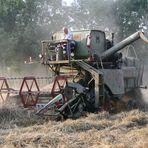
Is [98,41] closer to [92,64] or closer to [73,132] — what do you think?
[92,64]

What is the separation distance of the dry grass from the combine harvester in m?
0.87

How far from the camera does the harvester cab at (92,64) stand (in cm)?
1276

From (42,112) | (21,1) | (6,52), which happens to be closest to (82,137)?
(42,112)

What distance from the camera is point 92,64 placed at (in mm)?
13500

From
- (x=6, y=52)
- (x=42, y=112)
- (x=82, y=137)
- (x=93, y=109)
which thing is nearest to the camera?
(x=82, y=137)

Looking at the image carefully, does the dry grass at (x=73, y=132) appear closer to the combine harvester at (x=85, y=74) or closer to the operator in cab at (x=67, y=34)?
the combine harvester at (x=85, y=74)

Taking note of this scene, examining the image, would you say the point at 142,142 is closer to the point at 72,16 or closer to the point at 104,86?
the point at 104,86

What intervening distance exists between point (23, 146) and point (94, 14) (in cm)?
2486

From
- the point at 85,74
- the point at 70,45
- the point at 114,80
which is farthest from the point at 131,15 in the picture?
the point at 85,74

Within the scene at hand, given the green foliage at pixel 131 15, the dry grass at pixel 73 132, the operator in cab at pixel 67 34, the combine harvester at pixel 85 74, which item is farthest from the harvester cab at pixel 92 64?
the green foliage at pixel 131 15

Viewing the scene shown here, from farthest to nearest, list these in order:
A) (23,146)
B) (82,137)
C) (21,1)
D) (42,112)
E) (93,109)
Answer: (21,1)
(93,109)
(42,112)
(82,137)
(23,146)

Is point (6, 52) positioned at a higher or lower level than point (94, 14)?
lower

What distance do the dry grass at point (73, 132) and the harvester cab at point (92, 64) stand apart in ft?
4.68

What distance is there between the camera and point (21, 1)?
32.6 metres
